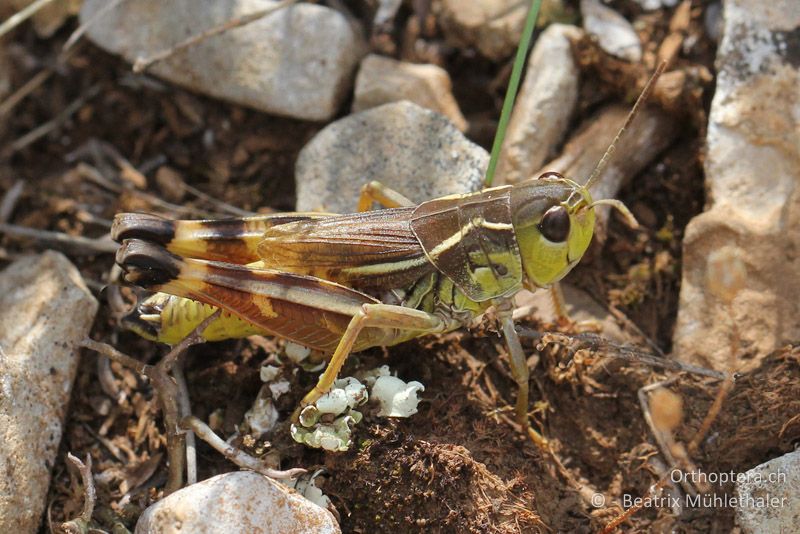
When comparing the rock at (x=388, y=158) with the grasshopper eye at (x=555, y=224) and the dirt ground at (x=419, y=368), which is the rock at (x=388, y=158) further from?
the grasshopper eye at (x=555, y=224)

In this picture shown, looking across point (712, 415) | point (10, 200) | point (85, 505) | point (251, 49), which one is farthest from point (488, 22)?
point (85, 505)

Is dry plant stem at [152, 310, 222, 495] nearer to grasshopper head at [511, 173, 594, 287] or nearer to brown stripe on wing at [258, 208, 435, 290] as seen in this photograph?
brown stripe on wing at [258, 208, 435, 290]

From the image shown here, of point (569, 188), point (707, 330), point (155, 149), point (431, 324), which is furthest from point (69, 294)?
point (707, 330)

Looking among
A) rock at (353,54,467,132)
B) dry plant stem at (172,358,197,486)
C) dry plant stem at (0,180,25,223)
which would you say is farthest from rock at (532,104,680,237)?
dry plant stem at (0,180,25,223)

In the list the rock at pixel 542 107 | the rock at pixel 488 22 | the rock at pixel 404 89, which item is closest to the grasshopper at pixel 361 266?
the rock at pixel 542 107

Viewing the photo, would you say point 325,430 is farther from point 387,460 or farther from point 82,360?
point 82,360
